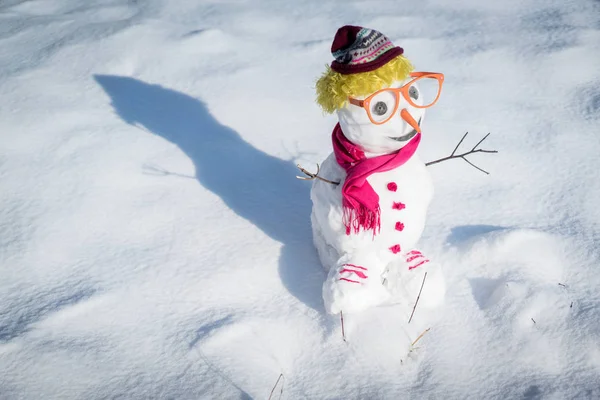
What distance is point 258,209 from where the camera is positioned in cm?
185

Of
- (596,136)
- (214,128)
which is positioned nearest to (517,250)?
(596,136)

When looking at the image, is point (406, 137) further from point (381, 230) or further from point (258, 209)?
point (258, 209)

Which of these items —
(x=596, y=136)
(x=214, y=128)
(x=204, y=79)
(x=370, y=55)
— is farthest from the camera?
(x=204, y=79)

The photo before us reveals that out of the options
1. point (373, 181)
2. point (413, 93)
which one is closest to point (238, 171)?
point (373, 181)

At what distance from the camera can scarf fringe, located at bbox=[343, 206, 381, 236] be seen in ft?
4.44

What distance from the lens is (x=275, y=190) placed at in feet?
6.34

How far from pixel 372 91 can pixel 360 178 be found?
22cm

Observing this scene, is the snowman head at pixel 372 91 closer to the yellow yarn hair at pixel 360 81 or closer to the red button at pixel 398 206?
the yellow yarn hair at pixel 360 81

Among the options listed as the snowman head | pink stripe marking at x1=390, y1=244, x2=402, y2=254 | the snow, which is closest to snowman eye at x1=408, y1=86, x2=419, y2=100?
the snowman head

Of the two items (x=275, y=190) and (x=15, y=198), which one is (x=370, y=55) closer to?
(x=275, y=190)

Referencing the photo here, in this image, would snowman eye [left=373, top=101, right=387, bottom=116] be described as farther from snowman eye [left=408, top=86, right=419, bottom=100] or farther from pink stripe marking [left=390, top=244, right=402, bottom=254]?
pink stripe marking [left=390, top=244, right=402, bottom=254]

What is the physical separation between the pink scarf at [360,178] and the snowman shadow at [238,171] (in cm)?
30

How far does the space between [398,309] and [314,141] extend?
0.93 m

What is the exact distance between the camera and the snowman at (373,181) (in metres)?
1.27
